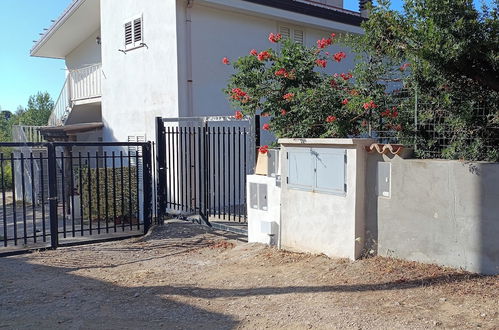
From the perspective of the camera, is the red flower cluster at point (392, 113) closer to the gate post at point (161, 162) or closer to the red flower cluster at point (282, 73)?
the red flower cluster at point (282, 73)

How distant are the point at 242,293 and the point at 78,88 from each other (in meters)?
14.0

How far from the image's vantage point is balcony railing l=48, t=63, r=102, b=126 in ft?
51.8

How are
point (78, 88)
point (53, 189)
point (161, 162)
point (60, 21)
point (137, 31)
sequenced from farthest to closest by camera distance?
point (78, 88), point (60, 21), point (137, 31), point (161, 162), point (53, 189)

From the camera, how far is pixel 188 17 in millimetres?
11156

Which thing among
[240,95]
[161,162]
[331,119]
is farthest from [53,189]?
[331,119]

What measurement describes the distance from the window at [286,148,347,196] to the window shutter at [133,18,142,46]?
7.84m

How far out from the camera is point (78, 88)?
16.9 meters

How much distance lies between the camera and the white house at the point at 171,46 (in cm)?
1130

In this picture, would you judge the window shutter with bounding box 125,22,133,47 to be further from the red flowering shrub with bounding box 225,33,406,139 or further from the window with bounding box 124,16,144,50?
the red flowering shrub with bounding box 225,33,406,139

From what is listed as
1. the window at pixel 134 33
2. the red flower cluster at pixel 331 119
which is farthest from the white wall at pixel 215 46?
the red flower cluster at pixel 331 119

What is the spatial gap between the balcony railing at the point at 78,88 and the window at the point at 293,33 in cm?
642

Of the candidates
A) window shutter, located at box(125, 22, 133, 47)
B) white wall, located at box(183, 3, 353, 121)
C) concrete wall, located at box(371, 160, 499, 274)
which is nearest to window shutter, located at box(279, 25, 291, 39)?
white wall, located at box(183, 3, 353, 121)

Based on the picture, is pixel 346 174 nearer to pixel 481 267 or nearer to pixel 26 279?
pixel 481 267

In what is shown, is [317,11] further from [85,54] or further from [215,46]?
[85,54]
